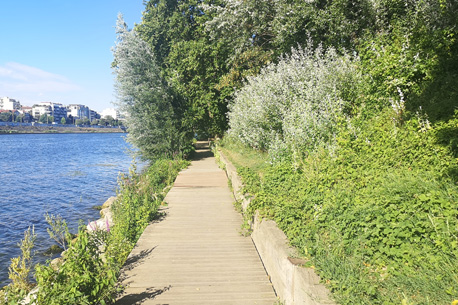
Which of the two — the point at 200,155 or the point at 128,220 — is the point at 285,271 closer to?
the point at 128,220

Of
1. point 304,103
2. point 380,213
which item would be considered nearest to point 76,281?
point 380,213

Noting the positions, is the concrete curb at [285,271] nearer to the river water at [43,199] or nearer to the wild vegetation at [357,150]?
the wild vegetation at [357,150]

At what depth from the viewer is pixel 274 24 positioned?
13953 millimetres

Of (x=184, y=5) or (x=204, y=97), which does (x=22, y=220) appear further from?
(x=184, y=5)

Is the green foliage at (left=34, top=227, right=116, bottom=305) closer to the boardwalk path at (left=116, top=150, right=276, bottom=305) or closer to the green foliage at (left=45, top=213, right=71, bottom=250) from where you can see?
the green foliage at (left=45, top=213, right=71, bottom=250)

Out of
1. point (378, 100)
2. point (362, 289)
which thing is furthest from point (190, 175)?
point (362, 289)

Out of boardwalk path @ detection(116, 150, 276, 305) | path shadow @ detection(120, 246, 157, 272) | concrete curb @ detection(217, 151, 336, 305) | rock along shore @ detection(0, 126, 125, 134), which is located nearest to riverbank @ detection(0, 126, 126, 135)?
rock along shore @ detection(0, 126, 125, 134)

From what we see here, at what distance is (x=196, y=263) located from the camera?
211 inches

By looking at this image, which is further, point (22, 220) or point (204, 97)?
point (204, 97)

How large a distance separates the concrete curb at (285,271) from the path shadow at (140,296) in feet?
4.83

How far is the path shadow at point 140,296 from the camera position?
4180 millimetres

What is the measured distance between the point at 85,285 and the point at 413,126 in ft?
18.7

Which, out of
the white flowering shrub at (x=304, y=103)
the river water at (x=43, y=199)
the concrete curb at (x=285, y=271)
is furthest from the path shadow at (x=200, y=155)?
the concrete curb at (x=285, y=271)

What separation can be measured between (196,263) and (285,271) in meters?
1.87
